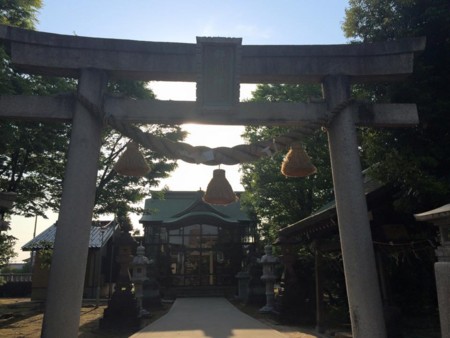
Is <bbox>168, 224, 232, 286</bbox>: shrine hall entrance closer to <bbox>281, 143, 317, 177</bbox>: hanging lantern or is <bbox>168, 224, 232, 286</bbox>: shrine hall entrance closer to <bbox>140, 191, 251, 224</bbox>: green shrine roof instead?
<bbox>140, 191, 251, 224</bbox>: green shrine roof

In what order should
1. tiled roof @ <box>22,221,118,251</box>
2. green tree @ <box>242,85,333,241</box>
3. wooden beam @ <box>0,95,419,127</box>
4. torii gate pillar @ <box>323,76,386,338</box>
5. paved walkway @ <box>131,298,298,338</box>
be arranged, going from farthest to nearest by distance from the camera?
tiled roof @ <box>22,221,118,251</box>, green tree @ <box>242,85,333,241</box>, paved walkway @ <box>131,298,298,338</box>, wooden beam @ <box>0,95,419,127</box>, torii gate pillar @ <box>323,76,386,338</box>

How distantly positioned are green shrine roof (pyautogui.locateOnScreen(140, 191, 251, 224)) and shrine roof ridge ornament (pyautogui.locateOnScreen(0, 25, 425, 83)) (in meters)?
18.4

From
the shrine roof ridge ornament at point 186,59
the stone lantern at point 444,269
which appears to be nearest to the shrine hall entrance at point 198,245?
the shrine roof ridge ornament at point 186,59

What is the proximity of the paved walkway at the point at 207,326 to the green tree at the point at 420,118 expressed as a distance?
5510mm

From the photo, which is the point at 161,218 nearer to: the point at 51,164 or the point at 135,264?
the point at 135,264

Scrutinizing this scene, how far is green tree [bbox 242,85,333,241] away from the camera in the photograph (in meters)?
16.8

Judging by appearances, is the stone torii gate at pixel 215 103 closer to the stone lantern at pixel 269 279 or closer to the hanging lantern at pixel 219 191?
the hanging lantern at pixel 219 191

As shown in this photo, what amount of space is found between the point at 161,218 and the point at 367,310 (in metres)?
23.4

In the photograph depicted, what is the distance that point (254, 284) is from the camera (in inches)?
731

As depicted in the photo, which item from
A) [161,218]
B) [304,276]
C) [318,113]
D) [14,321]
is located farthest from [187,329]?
[161,218]

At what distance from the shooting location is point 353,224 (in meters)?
4.99

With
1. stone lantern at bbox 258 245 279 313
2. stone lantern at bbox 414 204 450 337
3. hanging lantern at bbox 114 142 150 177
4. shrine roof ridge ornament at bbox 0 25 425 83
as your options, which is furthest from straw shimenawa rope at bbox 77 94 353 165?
stone lantern at bbox 258 245 279 313

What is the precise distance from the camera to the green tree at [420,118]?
6504 mm

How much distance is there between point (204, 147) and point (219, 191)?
2.64 ft
